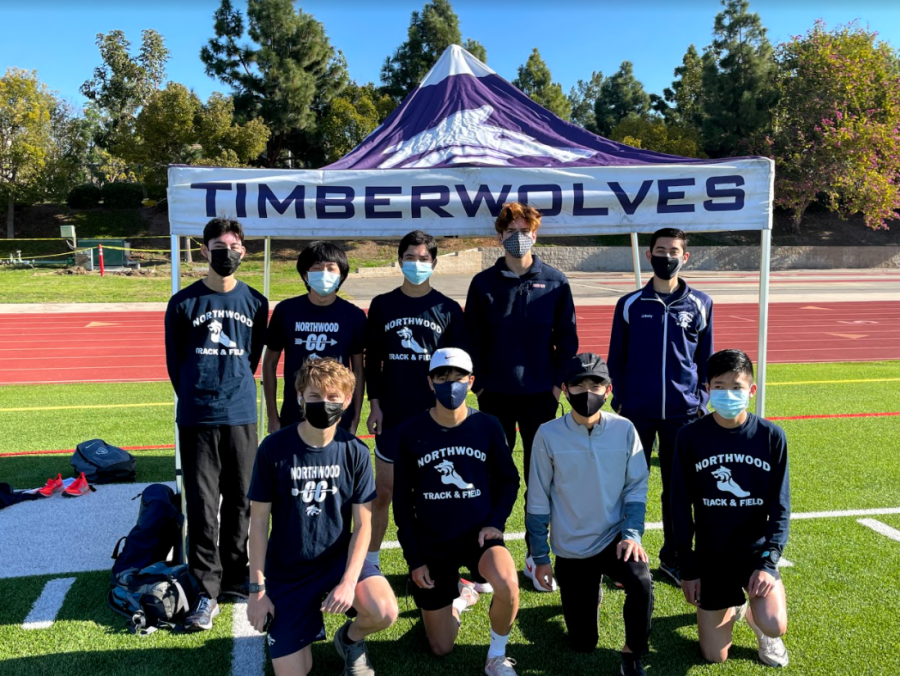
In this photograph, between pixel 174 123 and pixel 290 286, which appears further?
pixel 174 123

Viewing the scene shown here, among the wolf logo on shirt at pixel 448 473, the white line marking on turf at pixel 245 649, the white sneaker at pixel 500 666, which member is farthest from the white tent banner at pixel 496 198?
the white sneaker at pixel 500 666

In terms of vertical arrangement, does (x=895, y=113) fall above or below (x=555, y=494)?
above

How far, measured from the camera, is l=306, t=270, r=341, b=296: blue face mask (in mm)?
3654

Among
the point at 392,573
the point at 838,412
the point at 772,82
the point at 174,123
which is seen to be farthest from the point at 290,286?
the point at 772,82

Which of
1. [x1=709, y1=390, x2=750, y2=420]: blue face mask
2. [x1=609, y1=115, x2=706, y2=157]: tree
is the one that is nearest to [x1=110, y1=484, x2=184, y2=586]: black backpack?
[x1=709, y1=390, x2=750, y2=420]: blue face mask

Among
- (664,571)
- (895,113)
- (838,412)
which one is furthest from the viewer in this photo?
(895,113)

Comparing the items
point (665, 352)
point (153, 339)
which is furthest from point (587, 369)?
point (153, 339)

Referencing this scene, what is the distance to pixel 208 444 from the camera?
11.8 feet

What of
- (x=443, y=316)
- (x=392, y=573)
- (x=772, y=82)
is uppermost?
(x=772, y=82)

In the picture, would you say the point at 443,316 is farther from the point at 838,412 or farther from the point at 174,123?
the point at 174,123

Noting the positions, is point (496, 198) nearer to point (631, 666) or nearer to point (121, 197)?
point (631, 666)

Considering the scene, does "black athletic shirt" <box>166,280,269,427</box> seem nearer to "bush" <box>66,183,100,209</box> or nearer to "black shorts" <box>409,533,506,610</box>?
"black shorts" <box>409,533,506,610</box>

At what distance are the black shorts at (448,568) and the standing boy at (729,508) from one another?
918 mm

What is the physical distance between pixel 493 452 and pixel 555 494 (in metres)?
0.38
